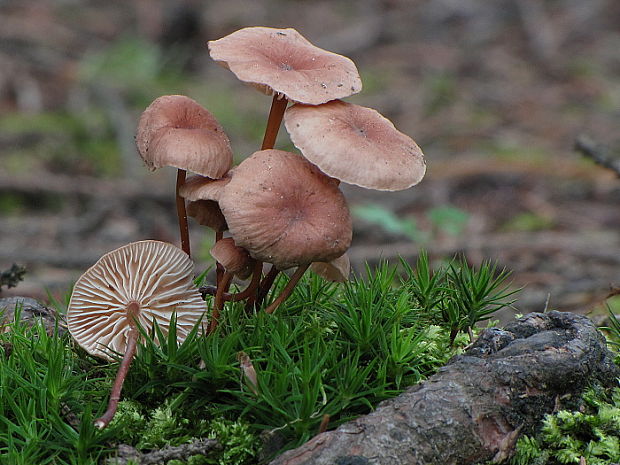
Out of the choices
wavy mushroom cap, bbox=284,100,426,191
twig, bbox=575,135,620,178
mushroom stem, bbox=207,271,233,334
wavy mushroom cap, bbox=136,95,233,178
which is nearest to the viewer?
wavy mushroom cap, bbox=284,100,426,191

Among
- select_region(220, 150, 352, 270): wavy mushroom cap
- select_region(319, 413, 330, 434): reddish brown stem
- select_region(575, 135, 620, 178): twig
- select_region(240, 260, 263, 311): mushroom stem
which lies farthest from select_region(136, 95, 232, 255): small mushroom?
select_region(575, 135, 620, 178): twig

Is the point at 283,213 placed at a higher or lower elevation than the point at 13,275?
higher

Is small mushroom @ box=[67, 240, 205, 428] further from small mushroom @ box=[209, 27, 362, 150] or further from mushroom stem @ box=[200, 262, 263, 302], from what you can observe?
small mushroom @ box=[209, 27, 362, 150]

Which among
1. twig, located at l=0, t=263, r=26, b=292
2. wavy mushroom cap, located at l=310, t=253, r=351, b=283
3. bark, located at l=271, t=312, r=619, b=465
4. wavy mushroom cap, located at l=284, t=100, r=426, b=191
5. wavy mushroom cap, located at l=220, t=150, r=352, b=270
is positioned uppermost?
wavy mushroom cap, located at l=284, t=100, r=426, b=191

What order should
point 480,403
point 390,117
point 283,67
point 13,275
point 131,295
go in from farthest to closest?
point 390,117 < point 13,275 < point 131,295 < point 283,67 < point 480,403

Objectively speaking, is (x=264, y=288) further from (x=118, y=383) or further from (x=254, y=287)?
(x=118, y=383)

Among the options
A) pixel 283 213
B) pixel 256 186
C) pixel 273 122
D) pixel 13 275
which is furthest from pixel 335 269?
pixel 13 275

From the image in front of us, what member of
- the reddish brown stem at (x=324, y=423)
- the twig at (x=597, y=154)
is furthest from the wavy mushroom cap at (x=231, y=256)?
the twig at (x=597, y=154)
